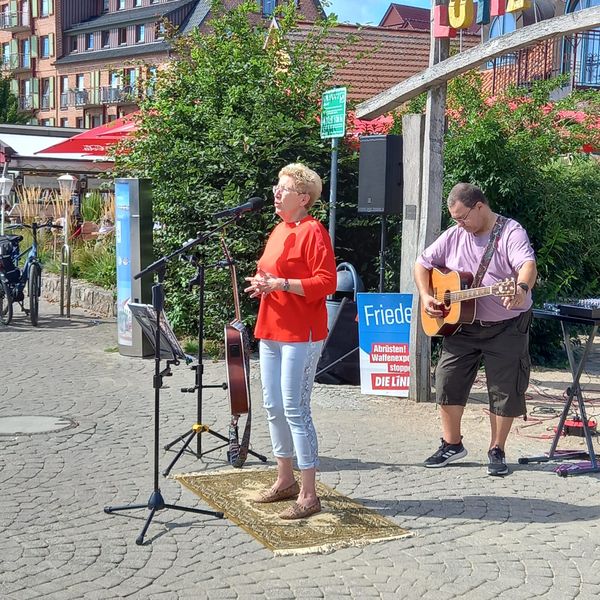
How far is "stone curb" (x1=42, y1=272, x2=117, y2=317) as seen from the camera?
1429cm

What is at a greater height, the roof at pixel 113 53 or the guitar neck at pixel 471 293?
the roof at pixel 113 53

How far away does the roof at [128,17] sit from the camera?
245 ft

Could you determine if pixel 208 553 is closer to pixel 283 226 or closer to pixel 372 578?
pixel 372 578

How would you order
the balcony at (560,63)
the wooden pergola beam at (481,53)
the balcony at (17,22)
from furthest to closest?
1. the balcony at (17,22)
2. the balcony at (560,63)
3. the wooden pergola beam at (481,53)

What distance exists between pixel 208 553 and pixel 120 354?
20.6 feet

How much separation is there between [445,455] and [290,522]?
1597mm

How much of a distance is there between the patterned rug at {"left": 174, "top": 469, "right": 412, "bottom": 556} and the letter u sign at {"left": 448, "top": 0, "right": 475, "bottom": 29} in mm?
3794

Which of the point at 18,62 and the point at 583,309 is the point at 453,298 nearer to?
the point at 583,309

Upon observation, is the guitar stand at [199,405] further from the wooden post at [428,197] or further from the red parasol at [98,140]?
the red parasol at [98,140]

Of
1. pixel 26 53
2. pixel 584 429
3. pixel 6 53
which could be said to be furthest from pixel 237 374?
pixel 6 53

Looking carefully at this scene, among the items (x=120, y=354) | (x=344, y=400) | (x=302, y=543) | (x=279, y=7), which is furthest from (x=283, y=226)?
(x=279, y=7)

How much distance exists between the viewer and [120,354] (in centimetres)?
1103

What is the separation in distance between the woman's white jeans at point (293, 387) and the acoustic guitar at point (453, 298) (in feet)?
4.22

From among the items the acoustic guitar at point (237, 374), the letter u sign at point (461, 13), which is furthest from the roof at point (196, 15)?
the acoustic guitar at point (237, 374)
